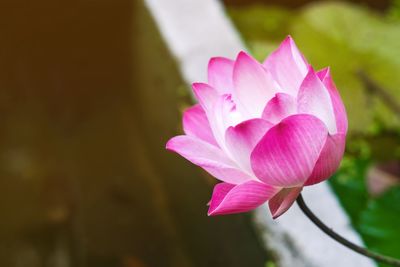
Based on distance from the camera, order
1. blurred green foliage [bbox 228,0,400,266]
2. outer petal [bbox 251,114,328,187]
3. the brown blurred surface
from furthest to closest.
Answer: the brown blurred surface, blurred green foliage [bbox 228,0,400,266], outer petal [bbox 251,114,328,187]

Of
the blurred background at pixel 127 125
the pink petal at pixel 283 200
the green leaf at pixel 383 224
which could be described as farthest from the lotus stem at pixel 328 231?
the blurred background at pixel 127 125

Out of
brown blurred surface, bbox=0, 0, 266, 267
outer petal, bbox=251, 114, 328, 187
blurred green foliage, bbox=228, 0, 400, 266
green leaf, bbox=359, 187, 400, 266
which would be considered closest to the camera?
outer petal, bbox=251, 114, 328, 187

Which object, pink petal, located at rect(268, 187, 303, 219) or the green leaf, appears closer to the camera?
pink petal, located at rect(268, 187, 303, 219)

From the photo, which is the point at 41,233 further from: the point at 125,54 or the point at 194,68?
the point at 194,68

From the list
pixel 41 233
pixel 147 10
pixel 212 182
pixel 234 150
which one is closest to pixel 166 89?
pixel 147 10

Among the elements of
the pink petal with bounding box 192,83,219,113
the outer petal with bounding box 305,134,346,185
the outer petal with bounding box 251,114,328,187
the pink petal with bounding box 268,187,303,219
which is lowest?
the pink petal with bounding box 268,187,303,219

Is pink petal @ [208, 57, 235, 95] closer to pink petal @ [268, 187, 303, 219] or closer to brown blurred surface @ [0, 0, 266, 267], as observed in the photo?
pink petal @ [268, 187, 303, 219]

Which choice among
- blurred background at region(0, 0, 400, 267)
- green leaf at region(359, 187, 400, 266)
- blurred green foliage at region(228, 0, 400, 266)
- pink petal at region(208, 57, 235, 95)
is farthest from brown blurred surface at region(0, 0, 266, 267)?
pink petal at region(208, 57, 235, 95)
